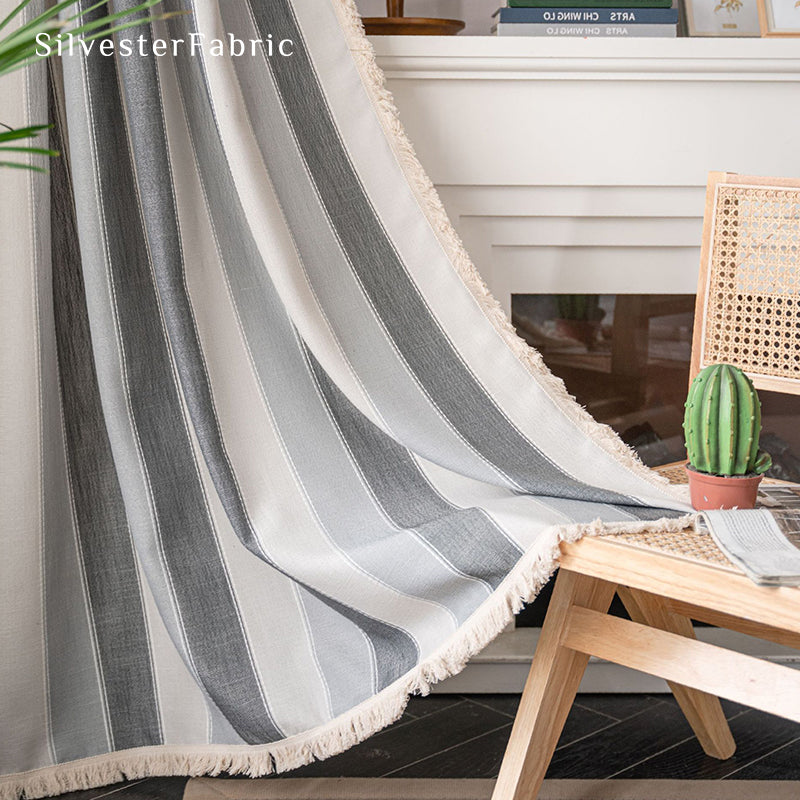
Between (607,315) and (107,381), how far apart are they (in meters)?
0.75

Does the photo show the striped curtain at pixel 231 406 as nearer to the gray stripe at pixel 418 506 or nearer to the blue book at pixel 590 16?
the gray stripe at pixel 418 506

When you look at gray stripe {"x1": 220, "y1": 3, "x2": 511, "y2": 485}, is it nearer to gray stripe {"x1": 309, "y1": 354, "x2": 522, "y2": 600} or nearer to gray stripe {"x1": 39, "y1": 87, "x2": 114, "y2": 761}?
gray stripe {"x1": 309, "y1": 354, "x2": 522, "y2": 600}

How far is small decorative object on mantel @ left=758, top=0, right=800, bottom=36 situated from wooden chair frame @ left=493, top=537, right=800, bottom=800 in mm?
803

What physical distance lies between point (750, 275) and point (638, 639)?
20.6 inches

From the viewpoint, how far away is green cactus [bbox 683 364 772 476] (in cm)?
94

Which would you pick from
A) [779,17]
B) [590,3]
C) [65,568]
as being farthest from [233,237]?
[779,17]

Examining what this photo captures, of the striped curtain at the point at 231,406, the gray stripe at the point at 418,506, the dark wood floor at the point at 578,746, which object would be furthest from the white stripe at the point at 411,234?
the dark wood floor at the point at 578,746

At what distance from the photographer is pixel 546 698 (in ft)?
3.26

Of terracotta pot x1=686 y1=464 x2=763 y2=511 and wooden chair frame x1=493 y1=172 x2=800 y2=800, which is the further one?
terracotta pot x1=686 y1=464 x2=763 y2=511

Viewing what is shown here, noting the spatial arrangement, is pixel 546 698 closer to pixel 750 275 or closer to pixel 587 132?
pixel 750 275

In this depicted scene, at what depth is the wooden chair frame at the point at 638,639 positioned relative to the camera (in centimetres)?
85

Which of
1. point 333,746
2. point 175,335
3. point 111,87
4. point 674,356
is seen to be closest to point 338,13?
point 111,87

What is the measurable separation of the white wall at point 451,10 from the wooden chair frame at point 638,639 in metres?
0.91

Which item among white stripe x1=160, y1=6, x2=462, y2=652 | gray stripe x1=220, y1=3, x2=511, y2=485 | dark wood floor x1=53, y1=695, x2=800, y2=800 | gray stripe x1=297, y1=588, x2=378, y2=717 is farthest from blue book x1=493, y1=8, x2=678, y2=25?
dark wood floor x1=53, y1=695, x2=800, y2=800
